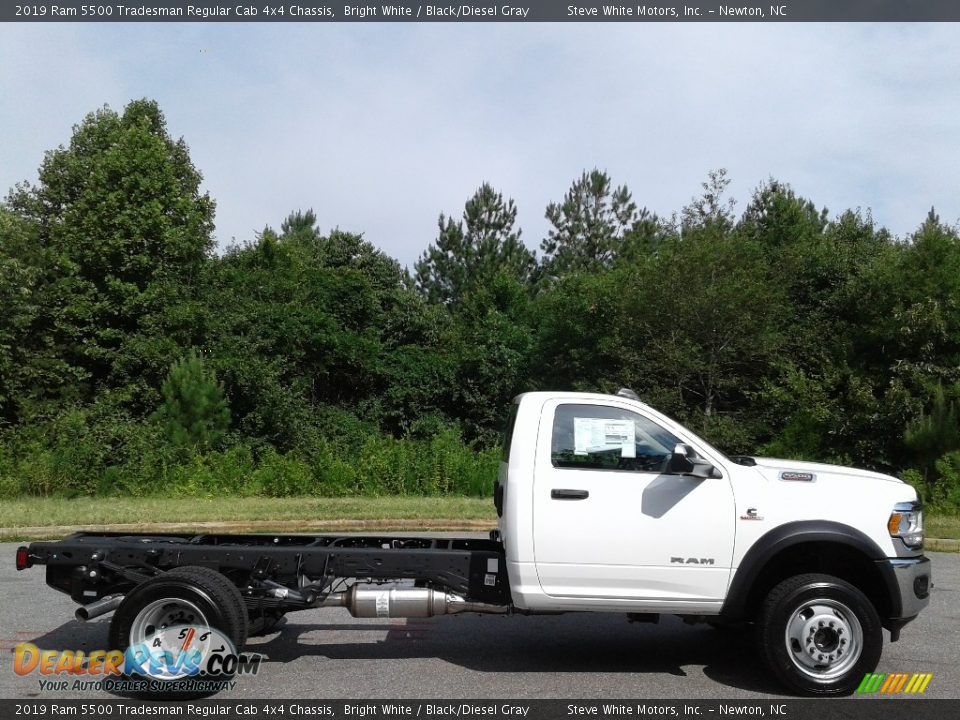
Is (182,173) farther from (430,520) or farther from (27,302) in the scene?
(430,520)

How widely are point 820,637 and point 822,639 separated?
19mm

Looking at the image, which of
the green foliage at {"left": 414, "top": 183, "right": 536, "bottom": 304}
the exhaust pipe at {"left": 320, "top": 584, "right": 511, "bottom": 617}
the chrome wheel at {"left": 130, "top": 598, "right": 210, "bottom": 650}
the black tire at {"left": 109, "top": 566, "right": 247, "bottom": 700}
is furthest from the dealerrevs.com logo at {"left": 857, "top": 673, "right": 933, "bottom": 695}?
the green foliage at {"left": 414, "top": 183, "right": 536, "bottom": 304}

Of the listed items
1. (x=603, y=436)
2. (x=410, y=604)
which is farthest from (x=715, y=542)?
(x=410, y=604)

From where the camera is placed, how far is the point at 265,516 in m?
15.2

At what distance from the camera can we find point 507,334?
123 ft

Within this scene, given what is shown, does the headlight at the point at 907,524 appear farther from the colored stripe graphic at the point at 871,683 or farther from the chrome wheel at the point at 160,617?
the chrome wheel at the point at 160,617

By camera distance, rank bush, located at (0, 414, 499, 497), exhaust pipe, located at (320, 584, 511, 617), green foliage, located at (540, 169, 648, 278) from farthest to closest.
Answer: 1. green foliage, located at (540, 169, 648, 278)
2. bush, located at (0, 414, 499, 497)
3. exhaust pipe, located at (320, 584, 511, 617)

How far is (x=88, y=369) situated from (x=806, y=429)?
76.4 ft

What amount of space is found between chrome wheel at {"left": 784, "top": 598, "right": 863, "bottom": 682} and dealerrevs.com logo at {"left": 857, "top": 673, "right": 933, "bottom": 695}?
0.33 meters

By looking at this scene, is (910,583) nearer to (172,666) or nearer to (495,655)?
(495,655)

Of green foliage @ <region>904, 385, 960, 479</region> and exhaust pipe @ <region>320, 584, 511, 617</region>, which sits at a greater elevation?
green foliage @ <region>904, 385, 960, 479</region>

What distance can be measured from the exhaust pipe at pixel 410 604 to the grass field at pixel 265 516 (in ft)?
26.1

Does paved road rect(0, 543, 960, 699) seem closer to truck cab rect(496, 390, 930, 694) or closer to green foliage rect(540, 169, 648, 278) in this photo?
truck cab rect(496, 390, 930, 694)

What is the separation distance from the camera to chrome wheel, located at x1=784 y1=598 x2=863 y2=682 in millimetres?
6070
